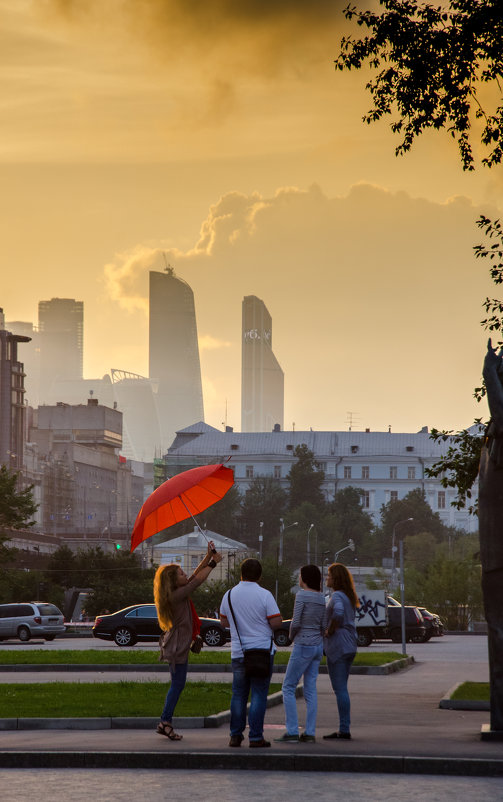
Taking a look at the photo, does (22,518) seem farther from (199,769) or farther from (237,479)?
(237,479)

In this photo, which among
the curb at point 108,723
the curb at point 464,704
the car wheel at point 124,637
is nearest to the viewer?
the curb at point 108,723

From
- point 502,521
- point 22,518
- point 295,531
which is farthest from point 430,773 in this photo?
point 295,531

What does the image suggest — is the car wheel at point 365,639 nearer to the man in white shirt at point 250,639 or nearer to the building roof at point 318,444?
the man in white shirt at point 250,639

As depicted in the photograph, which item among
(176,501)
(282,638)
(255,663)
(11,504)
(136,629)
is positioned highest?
(11,504)

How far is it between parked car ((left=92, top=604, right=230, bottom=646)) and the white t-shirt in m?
31.1

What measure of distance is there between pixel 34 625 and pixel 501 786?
4300 centimetres

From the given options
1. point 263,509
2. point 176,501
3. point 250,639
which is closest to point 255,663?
point 250,639

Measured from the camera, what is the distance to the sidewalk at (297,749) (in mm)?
11688

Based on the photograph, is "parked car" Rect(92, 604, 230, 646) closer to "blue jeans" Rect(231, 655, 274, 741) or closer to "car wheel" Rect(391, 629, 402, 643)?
"car wheel" Rect(391, 629, 402, 643)

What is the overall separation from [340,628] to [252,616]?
1.57m

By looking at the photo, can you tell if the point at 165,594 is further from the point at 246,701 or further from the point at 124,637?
the point at 124,637

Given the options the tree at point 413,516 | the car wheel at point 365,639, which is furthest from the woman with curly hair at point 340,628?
the tree at point 413,516

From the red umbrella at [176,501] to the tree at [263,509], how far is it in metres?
126

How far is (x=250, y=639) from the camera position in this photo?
1273cm
